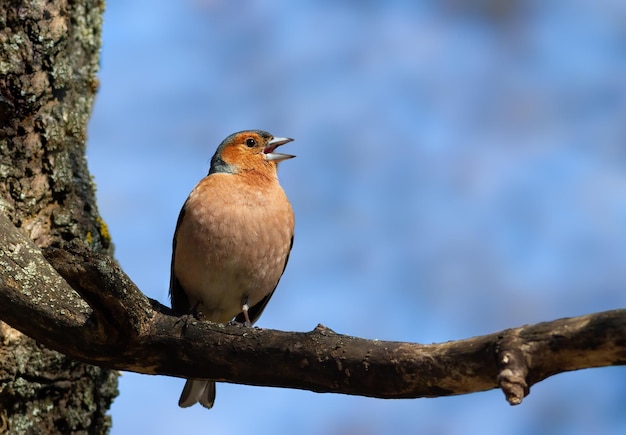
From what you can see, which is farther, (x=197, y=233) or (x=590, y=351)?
(x=197, y=233)

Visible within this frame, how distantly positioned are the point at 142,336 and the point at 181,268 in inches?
81.3

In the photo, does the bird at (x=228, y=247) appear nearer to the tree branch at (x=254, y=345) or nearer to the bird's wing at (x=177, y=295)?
the bird's wing at (x=177, y=295)

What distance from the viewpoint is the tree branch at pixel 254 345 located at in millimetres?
2902

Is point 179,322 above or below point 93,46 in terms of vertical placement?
below

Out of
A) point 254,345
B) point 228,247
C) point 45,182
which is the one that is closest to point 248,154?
point 228,247

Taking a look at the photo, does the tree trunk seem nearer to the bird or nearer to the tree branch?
the bird

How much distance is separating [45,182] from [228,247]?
112 centimetres

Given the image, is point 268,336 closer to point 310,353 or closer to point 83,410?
point 310,353

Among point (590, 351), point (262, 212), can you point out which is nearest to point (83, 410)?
point (262, 212)

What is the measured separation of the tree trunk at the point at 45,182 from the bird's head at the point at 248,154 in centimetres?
117

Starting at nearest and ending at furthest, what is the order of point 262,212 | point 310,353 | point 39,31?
1. point 310,353
2. point 39,31
3. point 262,212

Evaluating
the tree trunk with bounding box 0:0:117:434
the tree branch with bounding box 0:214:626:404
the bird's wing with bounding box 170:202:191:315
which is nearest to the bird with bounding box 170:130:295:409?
the bird's wing with bounding box 170:202:191:315

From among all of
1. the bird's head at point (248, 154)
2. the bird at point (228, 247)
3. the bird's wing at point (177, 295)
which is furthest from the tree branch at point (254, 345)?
the bird's head at point (248, 154)

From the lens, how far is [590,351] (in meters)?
2.86
